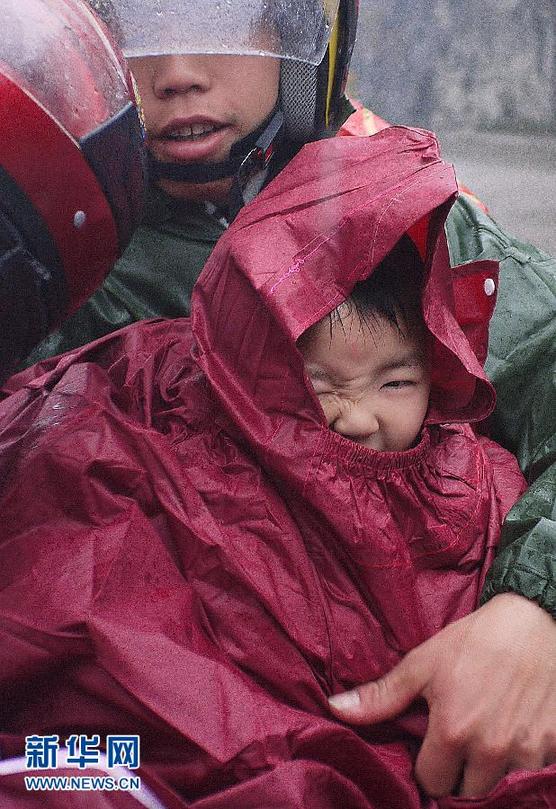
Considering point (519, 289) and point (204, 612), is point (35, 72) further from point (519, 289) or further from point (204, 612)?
point (519, 289)

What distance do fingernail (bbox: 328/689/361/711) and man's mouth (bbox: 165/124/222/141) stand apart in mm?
732

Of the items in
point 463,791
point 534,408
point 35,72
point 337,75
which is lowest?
point 463,791

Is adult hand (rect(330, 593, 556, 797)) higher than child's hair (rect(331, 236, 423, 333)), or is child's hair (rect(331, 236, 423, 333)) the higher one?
child's hair (rect(331, 236, 423, 333))

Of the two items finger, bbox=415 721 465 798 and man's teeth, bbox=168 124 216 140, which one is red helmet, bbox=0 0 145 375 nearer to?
man's teeth, bbox=168 124 216 140

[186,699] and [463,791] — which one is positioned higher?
[186,699]

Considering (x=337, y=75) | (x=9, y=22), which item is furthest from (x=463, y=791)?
(x=337, y=75)

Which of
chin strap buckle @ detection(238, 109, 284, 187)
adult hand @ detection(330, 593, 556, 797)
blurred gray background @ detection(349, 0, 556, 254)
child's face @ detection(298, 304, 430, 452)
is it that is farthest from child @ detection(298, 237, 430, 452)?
blurred gray background @ detection(349, 0, 556, 254)

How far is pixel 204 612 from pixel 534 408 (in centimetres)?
56

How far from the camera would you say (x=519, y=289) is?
132 cm

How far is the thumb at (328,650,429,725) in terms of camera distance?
93 centimetres

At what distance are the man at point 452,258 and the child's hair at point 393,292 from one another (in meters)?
0.12

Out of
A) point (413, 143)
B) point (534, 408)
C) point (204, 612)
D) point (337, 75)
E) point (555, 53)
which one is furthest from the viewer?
point (555, 53)

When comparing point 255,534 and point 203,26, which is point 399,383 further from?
point 203,26

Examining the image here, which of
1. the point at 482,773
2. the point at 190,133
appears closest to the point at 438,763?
the point at 482,773
